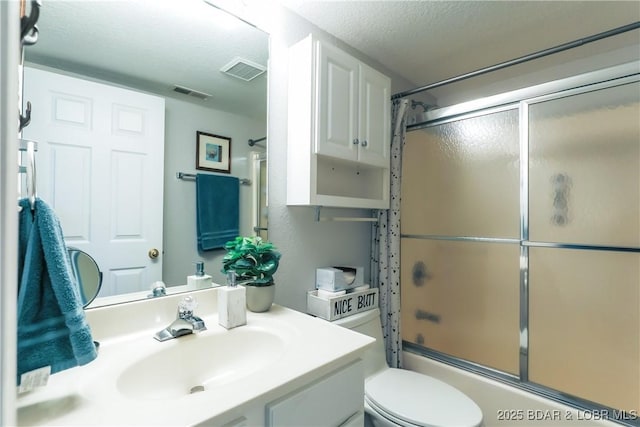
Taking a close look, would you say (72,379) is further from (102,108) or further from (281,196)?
(281,196)

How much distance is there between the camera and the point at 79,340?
0.58 metres

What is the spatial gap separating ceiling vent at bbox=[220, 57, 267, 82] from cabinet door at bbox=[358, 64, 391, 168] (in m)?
0.50

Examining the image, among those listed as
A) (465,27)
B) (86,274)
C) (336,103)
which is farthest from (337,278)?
(465,27)

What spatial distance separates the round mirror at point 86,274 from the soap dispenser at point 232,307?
0.36m

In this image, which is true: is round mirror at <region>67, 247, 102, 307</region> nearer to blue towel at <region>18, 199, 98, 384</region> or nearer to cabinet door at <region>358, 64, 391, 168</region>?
blue towel at <region>18, 199, 98, 384</region>

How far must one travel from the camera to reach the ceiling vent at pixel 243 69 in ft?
4.00

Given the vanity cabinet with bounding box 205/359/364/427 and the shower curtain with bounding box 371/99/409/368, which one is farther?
the shower curtain with bounding box 371/99/409/368

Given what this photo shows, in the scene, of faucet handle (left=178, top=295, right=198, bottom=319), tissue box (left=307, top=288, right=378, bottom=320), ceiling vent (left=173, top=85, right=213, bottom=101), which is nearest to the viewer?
faucet handle (left=178, top=295, right=198, bottom=319)

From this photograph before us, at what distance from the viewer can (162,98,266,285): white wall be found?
1048mm

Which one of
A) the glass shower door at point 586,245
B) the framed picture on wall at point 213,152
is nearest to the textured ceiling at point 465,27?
the glass shower door at point 586,245

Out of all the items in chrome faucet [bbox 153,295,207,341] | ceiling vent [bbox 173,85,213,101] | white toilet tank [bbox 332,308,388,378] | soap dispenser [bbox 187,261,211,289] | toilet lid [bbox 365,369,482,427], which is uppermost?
ceiling vent [bbox 173,85,213,101]

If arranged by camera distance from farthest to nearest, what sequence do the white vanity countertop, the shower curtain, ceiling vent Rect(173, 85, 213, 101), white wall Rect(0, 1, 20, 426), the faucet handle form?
the shower curtain, ceiling vent Rect(173, 85, 213, 101), the faucet handle, the white vanity countertop, white wall Rect(0, 1, 20, 426)

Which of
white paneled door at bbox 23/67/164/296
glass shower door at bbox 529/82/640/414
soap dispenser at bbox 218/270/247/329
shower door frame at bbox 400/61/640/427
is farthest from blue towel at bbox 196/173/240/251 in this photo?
glass shower door at bbox 529/82/640/414

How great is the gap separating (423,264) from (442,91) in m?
1.42
